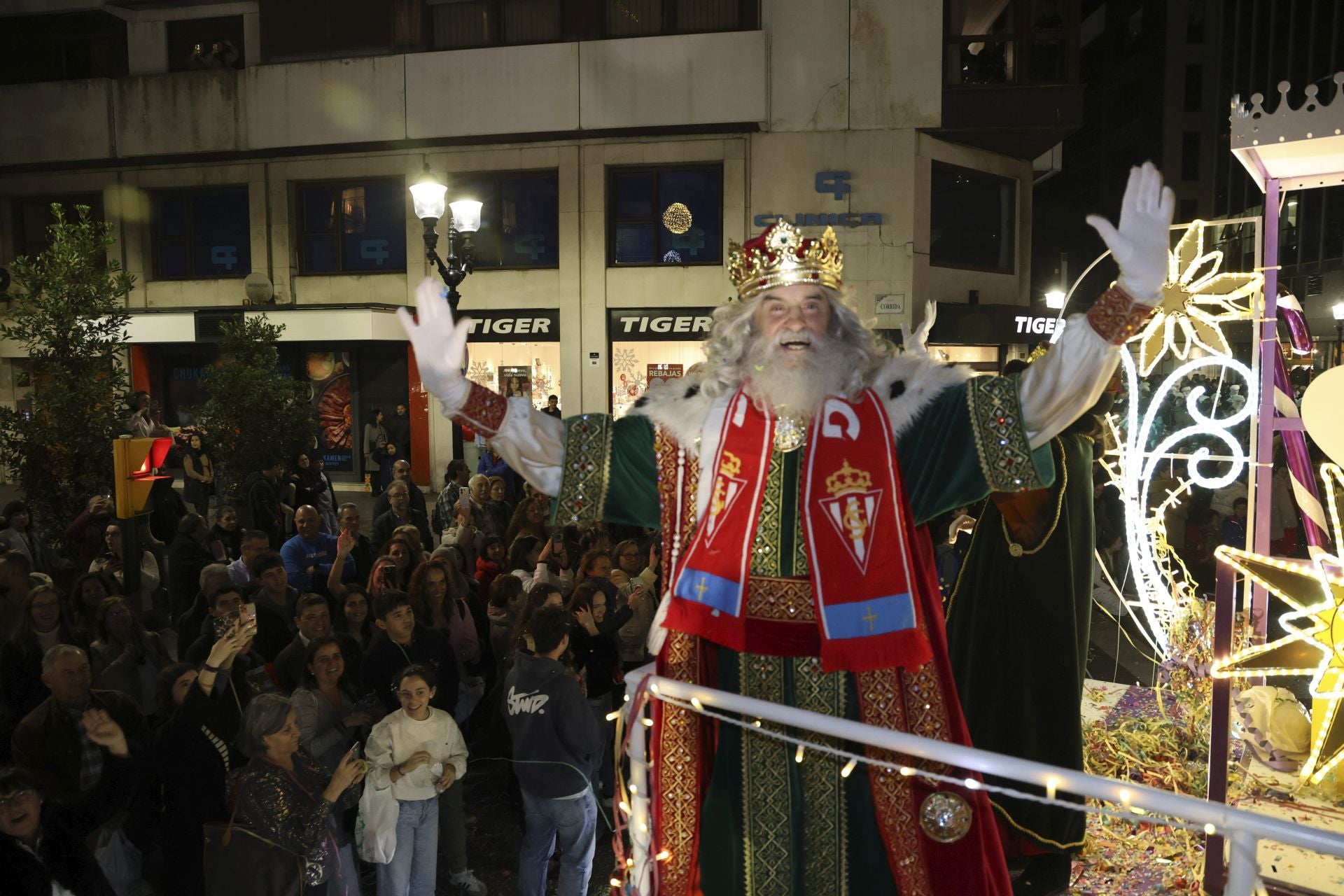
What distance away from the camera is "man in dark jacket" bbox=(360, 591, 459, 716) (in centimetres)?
540

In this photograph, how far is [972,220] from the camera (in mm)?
18703

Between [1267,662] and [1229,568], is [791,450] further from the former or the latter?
[1267,662]

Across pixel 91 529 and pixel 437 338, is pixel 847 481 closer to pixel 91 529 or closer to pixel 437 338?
pixel 437 338

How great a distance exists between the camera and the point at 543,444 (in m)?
3.38

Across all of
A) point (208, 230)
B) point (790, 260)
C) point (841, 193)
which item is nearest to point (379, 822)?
point (790, 260)

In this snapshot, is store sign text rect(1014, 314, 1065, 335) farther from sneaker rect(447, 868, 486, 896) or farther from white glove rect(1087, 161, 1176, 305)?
white glove rect(1087, 161, 1176, 305)

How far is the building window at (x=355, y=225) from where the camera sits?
19.2 m

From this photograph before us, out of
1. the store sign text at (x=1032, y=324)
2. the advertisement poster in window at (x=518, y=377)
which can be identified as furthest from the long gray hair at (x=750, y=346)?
the store sign text at (x=1032, y=324)

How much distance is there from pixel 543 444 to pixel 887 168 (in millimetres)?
14920

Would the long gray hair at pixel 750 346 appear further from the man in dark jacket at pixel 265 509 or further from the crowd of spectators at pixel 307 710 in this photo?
the man in dark jacket at pixel 265 509

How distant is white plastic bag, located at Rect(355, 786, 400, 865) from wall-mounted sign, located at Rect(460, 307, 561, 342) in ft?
47.9

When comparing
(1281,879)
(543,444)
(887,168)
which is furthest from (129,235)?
(1281,879)

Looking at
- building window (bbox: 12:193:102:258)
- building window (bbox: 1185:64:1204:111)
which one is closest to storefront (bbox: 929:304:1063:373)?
building window (bbox: 12:193:102:258)

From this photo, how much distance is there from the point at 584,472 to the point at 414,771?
2025 mm
